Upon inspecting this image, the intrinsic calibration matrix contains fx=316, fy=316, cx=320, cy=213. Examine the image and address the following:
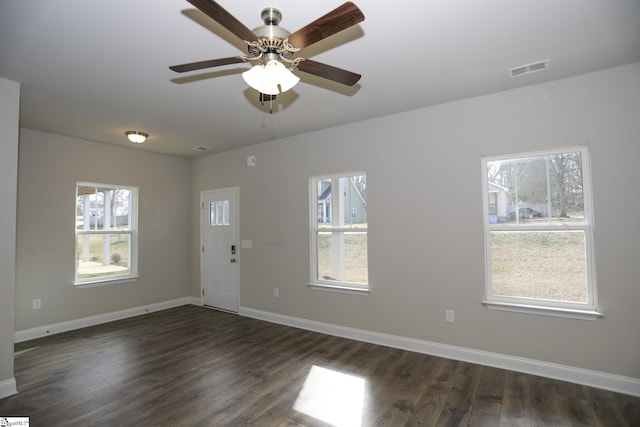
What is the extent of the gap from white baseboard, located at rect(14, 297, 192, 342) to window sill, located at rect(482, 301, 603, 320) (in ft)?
16.0

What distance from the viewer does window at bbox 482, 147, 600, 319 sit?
284cm

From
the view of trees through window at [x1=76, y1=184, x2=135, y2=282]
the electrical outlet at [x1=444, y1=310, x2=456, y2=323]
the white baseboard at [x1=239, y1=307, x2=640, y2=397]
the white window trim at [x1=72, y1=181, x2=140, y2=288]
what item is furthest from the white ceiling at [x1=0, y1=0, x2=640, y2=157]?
the white baseboard at [x1=239, y1=307, x2=640, y2=397]

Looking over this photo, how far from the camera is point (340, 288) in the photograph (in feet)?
13.4

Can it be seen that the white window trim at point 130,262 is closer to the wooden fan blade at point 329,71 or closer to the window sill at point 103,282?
the window sill at point 103,282

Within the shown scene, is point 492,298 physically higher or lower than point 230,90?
lower

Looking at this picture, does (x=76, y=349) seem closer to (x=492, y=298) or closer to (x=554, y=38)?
(x=492, y=298)

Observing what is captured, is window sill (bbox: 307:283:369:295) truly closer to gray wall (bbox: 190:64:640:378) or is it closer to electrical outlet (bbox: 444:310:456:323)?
gray wall (bbox: 190:64:640:378)

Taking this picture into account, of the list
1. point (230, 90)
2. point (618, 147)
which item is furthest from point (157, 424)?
point (618, 147)

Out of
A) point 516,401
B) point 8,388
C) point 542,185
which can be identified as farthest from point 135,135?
point 516,401

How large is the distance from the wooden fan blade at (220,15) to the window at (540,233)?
2.71 metres

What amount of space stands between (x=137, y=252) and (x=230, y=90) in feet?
11.6

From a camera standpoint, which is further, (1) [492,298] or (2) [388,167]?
(2) [388,167]

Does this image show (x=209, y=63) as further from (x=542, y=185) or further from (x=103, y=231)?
(x=103, y=231)

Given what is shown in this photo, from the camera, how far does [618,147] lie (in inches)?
105
